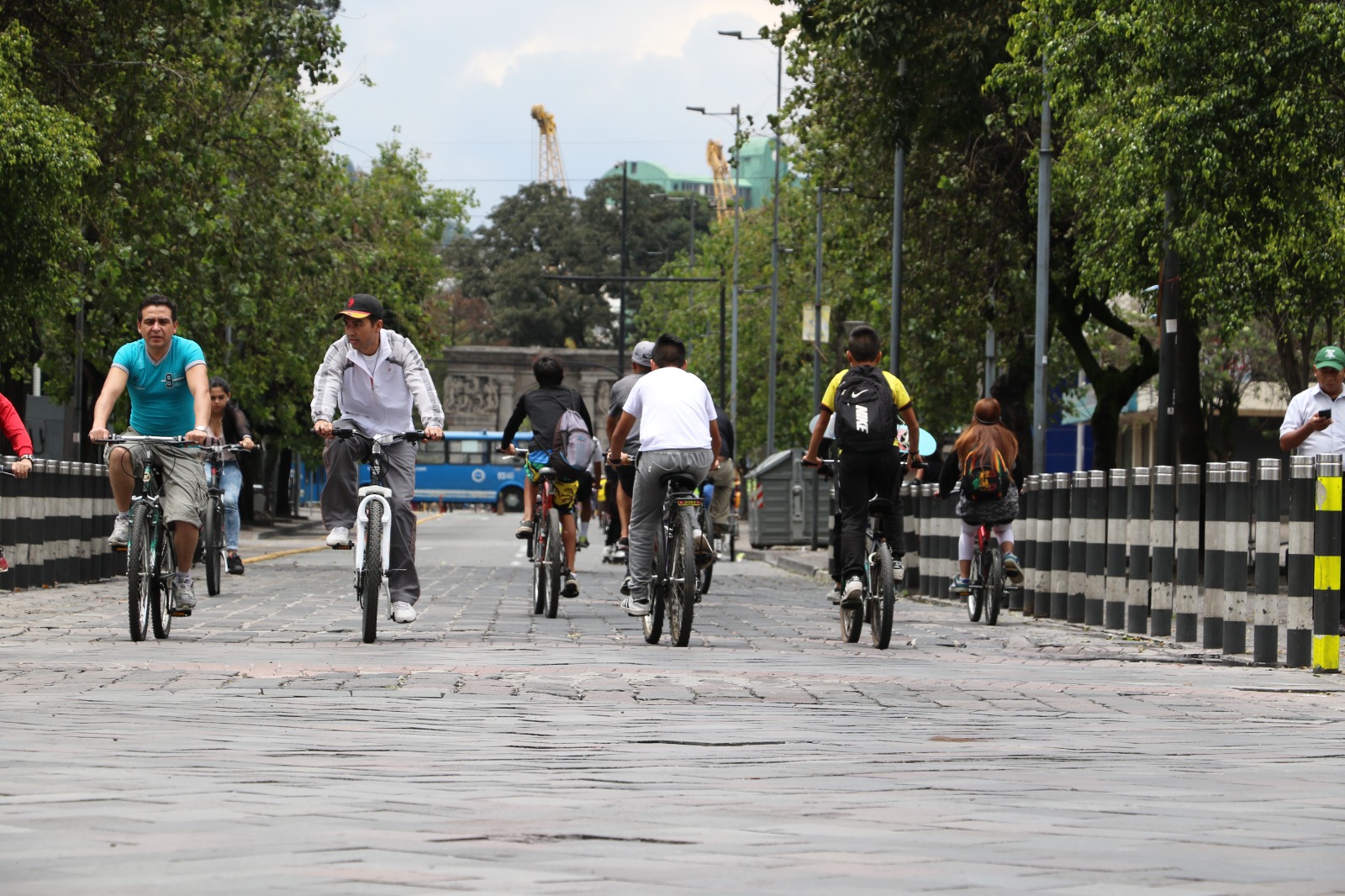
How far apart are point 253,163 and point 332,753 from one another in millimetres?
24665

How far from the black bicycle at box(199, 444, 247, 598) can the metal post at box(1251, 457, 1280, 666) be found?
841cm

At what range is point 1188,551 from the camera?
12.6 meters

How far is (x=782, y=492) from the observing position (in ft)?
132

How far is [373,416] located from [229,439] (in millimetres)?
7453

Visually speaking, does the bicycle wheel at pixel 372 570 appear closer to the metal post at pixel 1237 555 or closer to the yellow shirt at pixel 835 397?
the yellow shirt at pixel 835 397

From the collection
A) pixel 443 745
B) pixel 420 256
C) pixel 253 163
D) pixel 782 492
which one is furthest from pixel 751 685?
→ pixel 420 256

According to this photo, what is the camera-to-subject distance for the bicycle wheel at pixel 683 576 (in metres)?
11.8

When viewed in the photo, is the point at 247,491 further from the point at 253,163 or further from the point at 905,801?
the point at 905,801

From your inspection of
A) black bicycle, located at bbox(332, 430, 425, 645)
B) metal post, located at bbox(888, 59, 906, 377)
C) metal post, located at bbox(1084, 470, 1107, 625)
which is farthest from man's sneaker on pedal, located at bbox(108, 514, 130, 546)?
metal post, located at bbox(888, 59, 906, 377)

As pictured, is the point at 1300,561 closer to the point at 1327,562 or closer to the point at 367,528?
the point at 1327,562

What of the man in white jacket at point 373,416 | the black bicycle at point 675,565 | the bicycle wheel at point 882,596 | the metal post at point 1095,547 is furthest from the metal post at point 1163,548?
the man in white jacket at point 373,416

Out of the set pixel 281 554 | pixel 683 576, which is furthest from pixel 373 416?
pixel 281 554

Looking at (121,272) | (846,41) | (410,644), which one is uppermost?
(846,41)

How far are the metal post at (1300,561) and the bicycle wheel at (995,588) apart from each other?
4.85 m
